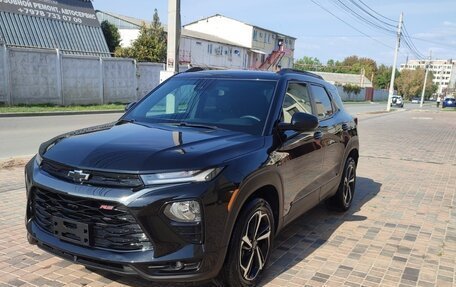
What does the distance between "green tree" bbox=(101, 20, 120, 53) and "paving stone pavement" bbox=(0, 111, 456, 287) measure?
34.4 m

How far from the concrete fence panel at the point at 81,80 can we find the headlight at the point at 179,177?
21593 mm

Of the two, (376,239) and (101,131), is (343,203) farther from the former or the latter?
(101,131)

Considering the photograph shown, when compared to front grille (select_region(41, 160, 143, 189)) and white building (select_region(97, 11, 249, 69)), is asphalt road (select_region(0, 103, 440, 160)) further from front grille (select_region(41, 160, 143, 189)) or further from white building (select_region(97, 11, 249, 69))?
white building (select_region(97, 11, 249, 69))

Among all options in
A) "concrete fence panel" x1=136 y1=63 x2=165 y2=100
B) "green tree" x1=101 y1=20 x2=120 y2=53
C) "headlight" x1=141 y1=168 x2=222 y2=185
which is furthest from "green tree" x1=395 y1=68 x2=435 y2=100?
"headlight" x1=141 y1=168 x2=222 y2=185

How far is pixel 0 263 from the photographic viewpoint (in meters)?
3.86

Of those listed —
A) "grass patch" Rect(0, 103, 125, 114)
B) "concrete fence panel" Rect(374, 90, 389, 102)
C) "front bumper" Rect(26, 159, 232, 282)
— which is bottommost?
"concrete fence panel" Rect(374, 90, 389, 102)

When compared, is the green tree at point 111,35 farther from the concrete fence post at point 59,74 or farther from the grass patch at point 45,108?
the concrete fence post at point 59,74

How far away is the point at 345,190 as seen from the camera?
5.99 m

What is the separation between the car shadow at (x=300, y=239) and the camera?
365 cm

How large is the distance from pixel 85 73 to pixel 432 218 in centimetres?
2124

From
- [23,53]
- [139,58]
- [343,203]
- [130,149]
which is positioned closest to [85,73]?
[23,53]

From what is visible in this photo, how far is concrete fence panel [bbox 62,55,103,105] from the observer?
74.7 ft

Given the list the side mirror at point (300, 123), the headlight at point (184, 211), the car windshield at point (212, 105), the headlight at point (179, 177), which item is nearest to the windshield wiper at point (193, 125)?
the car windshield at point (212, 105)

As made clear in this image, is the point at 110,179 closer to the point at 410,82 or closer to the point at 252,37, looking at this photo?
the point at 252,37
